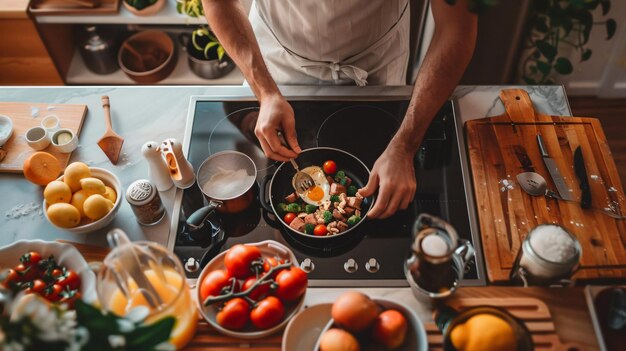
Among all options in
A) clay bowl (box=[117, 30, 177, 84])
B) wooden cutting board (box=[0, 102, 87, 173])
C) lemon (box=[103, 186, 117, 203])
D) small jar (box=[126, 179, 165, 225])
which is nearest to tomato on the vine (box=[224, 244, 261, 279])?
small jar (box=[126, 179, 165, 225])

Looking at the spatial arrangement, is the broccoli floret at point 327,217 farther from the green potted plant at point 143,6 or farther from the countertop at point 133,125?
the green potted plant at point 143,6

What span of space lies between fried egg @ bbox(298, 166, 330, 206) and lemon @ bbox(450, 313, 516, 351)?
509 millimetres

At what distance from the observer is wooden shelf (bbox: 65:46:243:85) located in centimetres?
243

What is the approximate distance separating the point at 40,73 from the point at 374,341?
2.25 metres

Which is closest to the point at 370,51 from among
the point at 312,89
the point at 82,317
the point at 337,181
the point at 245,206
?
the point at 312,89

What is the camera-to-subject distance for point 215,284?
3.07 ft

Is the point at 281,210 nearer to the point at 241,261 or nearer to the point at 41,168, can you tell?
the point at 241,261

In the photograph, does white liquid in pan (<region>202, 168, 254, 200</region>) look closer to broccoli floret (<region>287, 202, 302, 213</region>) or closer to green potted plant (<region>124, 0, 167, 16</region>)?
broccoli floret (<region>287, 202, 302, 213</region>)

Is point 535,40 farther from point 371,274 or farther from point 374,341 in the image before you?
point 374,341

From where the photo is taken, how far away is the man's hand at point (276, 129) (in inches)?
50.0

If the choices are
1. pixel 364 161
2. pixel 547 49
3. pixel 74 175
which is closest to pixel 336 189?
pixel 364 161

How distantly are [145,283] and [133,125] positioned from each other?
2.30ft

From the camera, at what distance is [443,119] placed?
1.42m

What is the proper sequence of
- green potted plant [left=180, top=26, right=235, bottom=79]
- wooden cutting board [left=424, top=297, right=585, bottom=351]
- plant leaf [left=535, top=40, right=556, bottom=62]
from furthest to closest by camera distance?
green potted plant [left=180, top=26, right=235, bottom=79], plant leaf [left=535, top=40, right=556, bottom=62], wooden cutting board [left=424, top=297, right=585, bottom=351]
